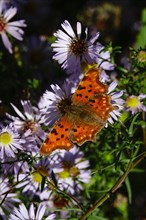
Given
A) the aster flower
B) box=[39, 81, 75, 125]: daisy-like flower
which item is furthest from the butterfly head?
the aster flower

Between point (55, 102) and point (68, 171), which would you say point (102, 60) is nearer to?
point (55, 102)

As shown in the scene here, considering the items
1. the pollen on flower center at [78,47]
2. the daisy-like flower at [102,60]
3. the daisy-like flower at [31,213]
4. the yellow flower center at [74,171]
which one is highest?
the pollen on flower center at [78,47]

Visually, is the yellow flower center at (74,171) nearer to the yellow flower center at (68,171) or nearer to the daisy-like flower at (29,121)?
the yellow flower center at (68,171)

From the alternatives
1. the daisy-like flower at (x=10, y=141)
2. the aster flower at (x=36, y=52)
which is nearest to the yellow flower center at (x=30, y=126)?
the daisy-like flower at (x=10, y=141)

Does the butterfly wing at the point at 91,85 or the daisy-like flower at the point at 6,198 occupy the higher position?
the butterfly wing at the point at 91,85

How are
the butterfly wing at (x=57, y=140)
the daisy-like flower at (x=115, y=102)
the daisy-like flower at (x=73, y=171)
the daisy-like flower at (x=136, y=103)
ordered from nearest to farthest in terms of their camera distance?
the butterfly wing at (x=57, y=140), the daisy-like flower at (x=115, y=102), the daisy-like flower at (x=136, y=103), the daisy-like flower at (x=73, y=171)

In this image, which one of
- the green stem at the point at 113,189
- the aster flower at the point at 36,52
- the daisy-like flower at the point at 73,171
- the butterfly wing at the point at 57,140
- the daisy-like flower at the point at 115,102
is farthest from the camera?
the aster flower at the point at 36,52

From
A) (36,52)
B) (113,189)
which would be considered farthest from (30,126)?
(36,52)

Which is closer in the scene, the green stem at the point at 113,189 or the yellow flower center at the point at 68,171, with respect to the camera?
the green stem at the point at 113,189
